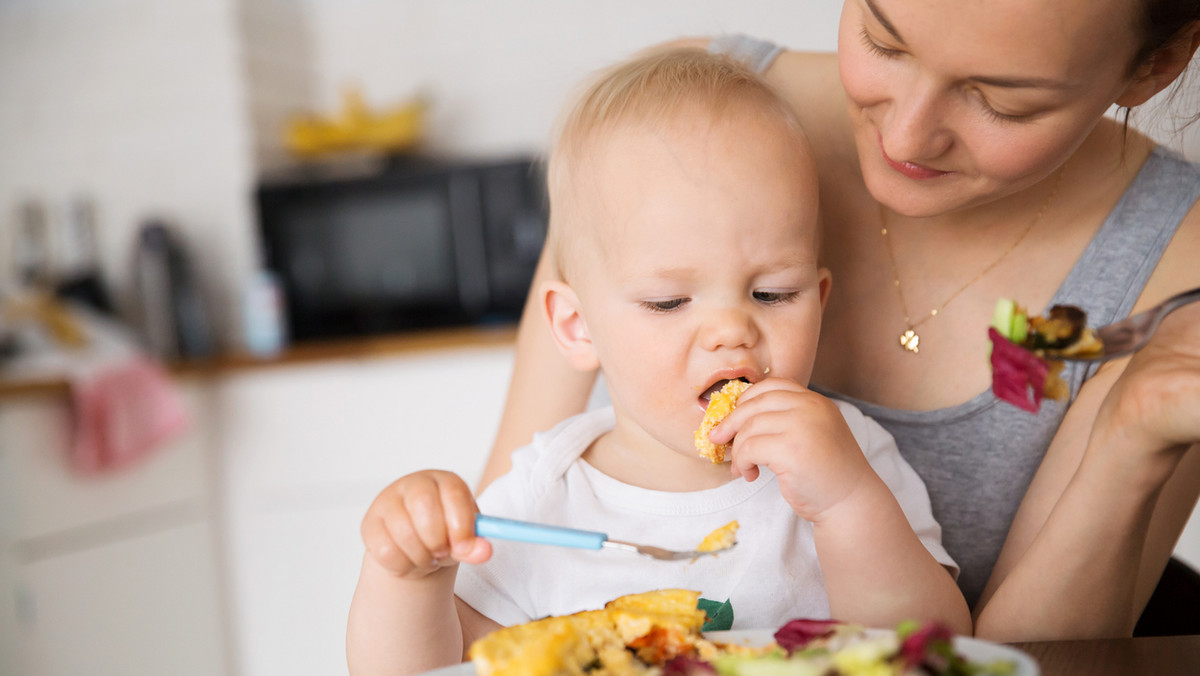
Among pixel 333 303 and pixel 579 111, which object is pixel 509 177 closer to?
pixel 333 303

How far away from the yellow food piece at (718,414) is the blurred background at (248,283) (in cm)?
169

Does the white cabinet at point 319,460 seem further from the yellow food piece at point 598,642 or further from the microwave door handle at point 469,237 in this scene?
the yellow food piece at point 598,642

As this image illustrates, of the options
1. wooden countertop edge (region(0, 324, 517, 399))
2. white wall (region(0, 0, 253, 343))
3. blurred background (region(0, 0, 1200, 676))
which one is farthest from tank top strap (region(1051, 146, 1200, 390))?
white wall (region(0, 0, 253, 343))

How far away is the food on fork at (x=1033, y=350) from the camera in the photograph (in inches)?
26.8

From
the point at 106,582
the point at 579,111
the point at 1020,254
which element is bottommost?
the point at 106,582

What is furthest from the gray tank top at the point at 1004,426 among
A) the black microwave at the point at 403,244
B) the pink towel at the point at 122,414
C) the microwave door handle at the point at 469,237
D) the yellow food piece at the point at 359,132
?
the yellow food piece at the point at 359,132

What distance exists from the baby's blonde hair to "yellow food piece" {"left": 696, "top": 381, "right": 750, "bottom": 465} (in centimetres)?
23

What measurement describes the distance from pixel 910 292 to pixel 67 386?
207cm

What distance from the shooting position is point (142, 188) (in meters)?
3.14

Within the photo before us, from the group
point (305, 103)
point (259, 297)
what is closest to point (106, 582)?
point (259, 297)

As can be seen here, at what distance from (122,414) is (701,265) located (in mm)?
2049

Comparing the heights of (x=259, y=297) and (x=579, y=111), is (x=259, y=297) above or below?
below

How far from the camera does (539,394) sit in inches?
45.0

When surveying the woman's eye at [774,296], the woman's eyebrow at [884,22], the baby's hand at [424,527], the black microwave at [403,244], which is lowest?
the black microwave at [403,244]
